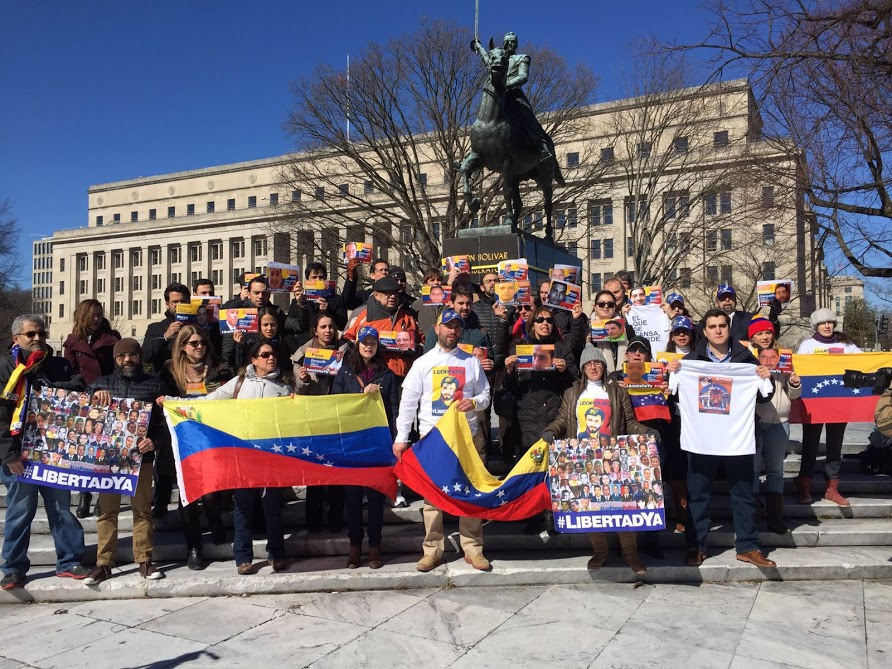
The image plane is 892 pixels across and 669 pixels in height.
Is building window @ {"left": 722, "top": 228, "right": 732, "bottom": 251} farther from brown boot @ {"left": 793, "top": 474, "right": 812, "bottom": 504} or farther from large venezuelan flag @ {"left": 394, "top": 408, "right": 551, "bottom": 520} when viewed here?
large venezuelan flag @ {"left": 394, "top": 408, "right": 551, "bottom": 520}

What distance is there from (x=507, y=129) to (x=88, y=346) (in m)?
7.63

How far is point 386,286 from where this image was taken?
7848 millimetres

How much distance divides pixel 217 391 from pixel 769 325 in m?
5.20

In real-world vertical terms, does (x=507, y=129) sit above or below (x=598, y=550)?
above

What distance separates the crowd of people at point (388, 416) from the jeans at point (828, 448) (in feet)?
0.05

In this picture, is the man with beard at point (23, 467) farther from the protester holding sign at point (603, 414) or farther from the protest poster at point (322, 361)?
the protester holding sign at point (603, 414)

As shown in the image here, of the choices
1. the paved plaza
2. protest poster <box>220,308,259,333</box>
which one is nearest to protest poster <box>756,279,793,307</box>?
the paved plaza

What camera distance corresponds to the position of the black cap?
7.83 meters

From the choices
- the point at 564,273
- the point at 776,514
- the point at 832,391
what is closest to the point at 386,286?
the point at 564,273

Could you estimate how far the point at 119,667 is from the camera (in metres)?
4.34

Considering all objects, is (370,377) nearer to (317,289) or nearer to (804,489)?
(317,289)

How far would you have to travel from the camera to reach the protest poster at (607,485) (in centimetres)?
562

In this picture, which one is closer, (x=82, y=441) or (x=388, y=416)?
(x=82, y=441)

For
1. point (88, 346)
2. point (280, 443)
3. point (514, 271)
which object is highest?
point (514, 271)
